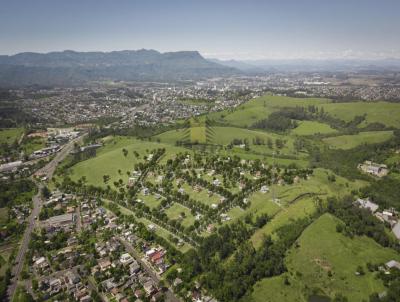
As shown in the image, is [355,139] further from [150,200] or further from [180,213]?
[150,200]

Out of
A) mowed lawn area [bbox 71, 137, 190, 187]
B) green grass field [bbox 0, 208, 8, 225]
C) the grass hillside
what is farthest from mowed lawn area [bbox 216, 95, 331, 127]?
green grass field [bbox 0, 208, 8, 225]

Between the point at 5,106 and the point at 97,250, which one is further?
the point at 5,106

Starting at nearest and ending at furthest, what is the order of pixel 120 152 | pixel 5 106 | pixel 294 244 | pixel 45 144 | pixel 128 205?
pixel 294 244 → pixel 128 205 → pixel 120 152 → pixel 45 144 → pixel 5 106

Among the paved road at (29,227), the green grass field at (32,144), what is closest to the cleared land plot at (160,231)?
the paved road at (29,227)

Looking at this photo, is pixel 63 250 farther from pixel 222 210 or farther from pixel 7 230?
pixel 222 210

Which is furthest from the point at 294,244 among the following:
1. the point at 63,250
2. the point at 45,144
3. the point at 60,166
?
the point at 45,144

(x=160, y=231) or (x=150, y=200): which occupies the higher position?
(x=150, y=200)

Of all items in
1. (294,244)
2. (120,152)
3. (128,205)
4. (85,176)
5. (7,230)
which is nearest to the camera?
(294,244)

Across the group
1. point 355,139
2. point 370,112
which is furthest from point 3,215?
point 370,112
